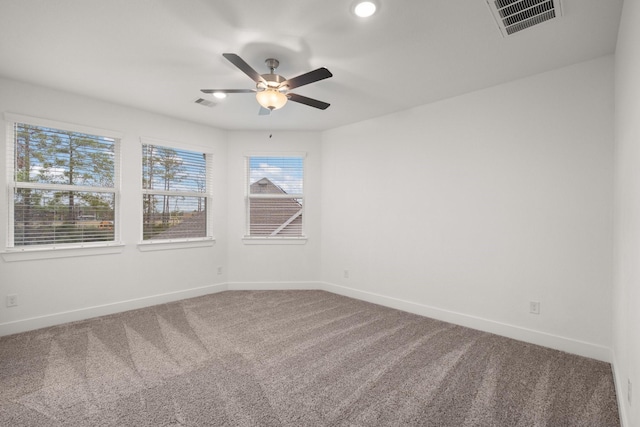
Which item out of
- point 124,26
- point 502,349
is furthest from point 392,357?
point 124,26

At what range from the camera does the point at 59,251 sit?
3.60 meters

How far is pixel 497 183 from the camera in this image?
11.0 ft

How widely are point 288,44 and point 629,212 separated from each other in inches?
99.6

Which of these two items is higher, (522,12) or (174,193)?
(522,12)

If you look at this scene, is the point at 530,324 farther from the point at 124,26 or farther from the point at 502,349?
the point at 124,26

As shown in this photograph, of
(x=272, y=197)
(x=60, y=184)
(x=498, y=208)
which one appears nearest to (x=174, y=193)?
(x=60, y=184)

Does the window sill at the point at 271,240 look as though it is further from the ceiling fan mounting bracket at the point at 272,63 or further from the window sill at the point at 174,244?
the ceiling fan mounting bracket at the point at 272,63

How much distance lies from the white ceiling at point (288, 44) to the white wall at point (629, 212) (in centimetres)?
44

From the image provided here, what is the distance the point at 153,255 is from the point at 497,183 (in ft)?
14.2

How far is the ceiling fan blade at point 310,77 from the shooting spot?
2420 mm

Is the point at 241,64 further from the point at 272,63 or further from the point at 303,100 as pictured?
the point at 303,100

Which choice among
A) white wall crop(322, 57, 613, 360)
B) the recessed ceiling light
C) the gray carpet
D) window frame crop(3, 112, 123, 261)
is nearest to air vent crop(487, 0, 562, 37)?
the recessed ceiling light

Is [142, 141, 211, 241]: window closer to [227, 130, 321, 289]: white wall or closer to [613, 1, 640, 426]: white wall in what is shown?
[227, 130, 321, 289]: white wall

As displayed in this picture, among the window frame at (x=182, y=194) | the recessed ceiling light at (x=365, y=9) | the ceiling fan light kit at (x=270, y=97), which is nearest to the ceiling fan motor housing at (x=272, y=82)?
the ceiling fan light kit at (x=270, y=97)
